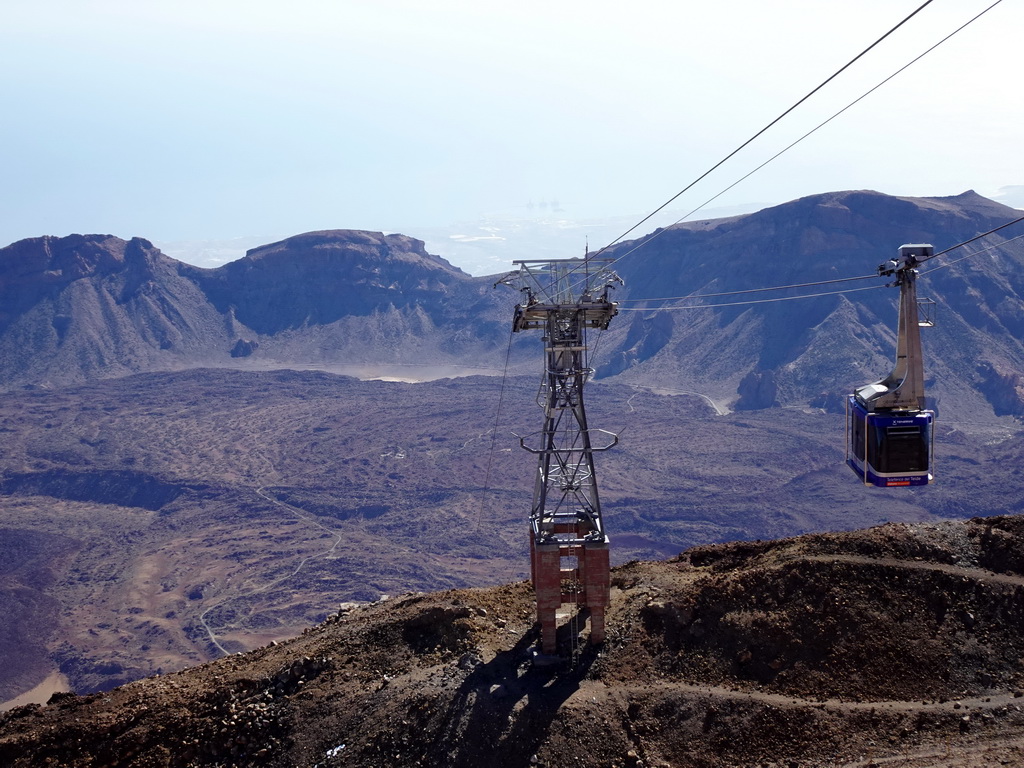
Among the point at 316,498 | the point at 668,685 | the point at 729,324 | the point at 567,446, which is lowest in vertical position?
the point at 316,498

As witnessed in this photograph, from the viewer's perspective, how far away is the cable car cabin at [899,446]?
2198cm

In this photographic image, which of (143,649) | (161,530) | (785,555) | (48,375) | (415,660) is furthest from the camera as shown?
(48,375)

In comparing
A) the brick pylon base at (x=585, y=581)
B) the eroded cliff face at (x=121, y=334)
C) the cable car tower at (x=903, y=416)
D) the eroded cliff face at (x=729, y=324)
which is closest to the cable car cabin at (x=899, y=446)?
the cable car tower at (x=903, y=416)

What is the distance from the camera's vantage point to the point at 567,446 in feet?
86.0

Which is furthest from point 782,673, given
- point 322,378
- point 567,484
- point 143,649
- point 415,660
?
point 322,378

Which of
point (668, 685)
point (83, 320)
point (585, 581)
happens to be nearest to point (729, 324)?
point (83, 320)

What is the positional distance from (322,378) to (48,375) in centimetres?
4927

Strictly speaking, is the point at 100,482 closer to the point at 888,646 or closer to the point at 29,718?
the point at 29,718

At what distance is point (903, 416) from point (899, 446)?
2.11 feet

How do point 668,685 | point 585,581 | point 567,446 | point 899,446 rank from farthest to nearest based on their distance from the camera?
point 567,446 < point 585,581 < point 668,685 < point 899,446

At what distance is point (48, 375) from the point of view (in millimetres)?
A: 178625

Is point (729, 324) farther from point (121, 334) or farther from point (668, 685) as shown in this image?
point (668, 685)

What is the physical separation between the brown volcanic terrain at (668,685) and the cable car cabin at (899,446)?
303 cm

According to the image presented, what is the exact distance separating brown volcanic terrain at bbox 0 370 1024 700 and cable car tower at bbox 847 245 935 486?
62.2 m
